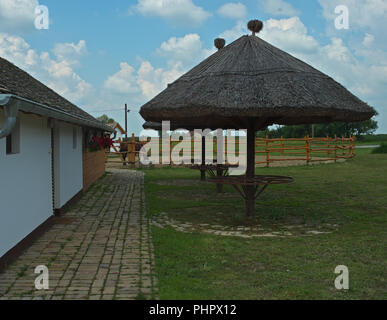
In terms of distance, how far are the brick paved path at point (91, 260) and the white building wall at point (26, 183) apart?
35 cm

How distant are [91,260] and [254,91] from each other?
12.7 feet

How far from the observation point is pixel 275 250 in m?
6.20

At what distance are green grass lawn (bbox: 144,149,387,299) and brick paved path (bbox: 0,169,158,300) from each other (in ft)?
1.02

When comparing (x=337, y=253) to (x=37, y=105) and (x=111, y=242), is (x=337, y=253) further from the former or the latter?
(x=37, y=105)

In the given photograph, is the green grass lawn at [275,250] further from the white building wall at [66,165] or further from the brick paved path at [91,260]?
the white building wall at [66,165]

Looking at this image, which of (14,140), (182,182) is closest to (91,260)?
(14,140)

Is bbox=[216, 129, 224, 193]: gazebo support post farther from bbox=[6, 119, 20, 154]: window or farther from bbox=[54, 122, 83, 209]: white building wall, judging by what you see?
bbox=[6, 119, 20, 154]: window

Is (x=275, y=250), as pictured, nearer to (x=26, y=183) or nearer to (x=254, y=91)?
(x=254, y=91)

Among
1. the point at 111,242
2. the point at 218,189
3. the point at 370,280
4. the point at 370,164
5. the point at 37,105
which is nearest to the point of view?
the point at 370,280

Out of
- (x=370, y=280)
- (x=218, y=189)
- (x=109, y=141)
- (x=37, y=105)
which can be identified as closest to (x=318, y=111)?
(x=370, y=280)

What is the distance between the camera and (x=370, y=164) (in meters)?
22.5
